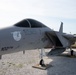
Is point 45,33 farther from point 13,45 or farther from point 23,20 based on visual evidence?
point 13,45

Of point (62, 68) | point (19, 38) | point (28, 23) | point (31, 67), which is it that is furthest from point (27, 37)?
point (62, 68)

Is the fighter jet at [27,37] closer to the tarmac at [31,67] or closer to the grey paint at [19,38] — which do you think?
the grey paint at [19,38]

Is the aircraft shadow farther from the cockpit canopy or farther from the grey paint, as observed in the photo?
the cockpit canopy

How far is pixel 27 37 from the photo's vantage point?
24.0ft

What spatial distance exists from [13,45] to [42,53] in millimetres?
3822

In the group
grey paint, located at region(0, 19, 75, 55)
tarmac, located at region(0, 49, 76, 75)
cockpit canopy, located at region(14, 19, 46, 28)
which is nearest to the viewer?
grey paint, located at region(0, 19, 75, 55)

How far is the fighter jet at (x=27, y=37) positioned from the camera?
605 cm

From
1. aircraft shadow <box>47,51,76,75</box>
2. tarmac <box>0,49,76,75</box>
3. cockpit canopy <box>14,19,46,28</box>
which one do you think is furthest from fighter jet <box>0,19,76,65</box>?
tarmac <box>0,49,76,75</box>

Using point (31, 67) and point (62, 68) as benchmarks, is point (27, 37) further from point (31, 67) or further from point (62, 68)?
Result: point (62, 68)

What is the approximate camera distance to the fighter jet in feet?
19.8

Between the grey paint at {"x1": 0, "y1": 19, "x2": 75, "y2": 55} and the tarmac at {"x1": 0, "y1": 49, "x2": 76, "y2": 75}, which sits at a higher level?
the grey paint at {"x1": 0, "y1": 19, "x2": 75, "y2": 55}

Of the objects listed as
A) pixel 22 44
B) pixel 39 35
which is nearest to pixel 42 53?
pixel 39 35

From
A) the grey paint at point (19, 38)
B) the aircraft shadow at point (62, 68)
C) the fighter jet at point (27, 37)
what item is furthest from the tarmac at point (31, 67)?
the grey paint at point (19, 38)

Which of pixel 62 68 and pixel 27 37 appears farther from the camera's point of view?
pixel 62 68
